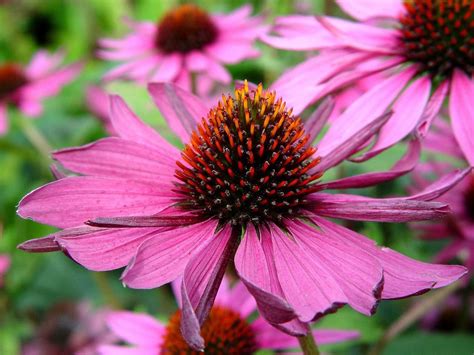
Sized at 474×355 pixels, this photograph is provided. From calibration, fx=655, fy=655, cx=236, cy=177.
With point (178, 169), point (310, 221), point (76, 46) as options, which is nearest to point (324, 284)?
point (310, 221)

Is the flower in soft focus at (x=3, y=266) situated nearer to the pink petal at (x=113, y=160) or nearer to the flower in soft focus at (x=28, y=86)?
the flower in soft focus at (x=28, y=86)

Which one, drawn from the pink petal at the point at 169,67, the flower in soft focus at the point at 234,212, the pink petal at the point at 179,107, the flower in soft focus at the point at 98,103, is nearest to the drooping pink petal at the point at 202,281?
the flower in soft focus at the point at 234,212

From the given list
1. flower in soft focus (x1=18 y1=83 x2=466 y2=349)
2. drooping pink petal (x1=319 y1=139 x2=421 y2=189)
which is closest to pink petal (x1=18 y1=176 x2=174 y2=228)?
flower in soft focus (x1=18 y1=83 x2=466 y2=349)

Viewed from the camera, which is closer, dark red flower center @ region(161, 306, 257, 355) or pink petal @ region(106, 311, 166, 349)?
dark red flower center @ region(161, 306, 257, 355)

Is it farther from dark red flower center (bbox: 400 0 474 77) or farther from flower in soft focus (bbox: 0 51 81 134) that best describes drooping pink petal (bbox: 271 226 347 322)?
flower in soft focus (bbox: 0 51 81 134)

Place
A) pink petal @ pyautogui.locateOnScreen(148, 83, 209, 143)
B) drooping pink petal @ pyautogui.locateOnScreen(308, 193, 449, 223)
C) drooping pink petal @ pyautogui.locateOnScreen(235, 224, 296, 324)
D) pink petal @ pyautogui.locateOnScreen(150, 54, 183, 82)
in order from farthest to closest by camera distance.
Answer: pink petal @ pyautogui.locateOnScreen(150, 54, 183, 82)
pink petal @ pyautogui.locateOnScreen(148, 83, 209, 143)
drooping pink petal @ pyautogui.locateOnScreen(308, 193, 449, 223)
drooping pink petal @ pyautogui.locateOnScreen(235, 224, 296, 324)

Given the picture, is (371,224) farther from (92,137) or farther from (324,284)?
(92,137)
